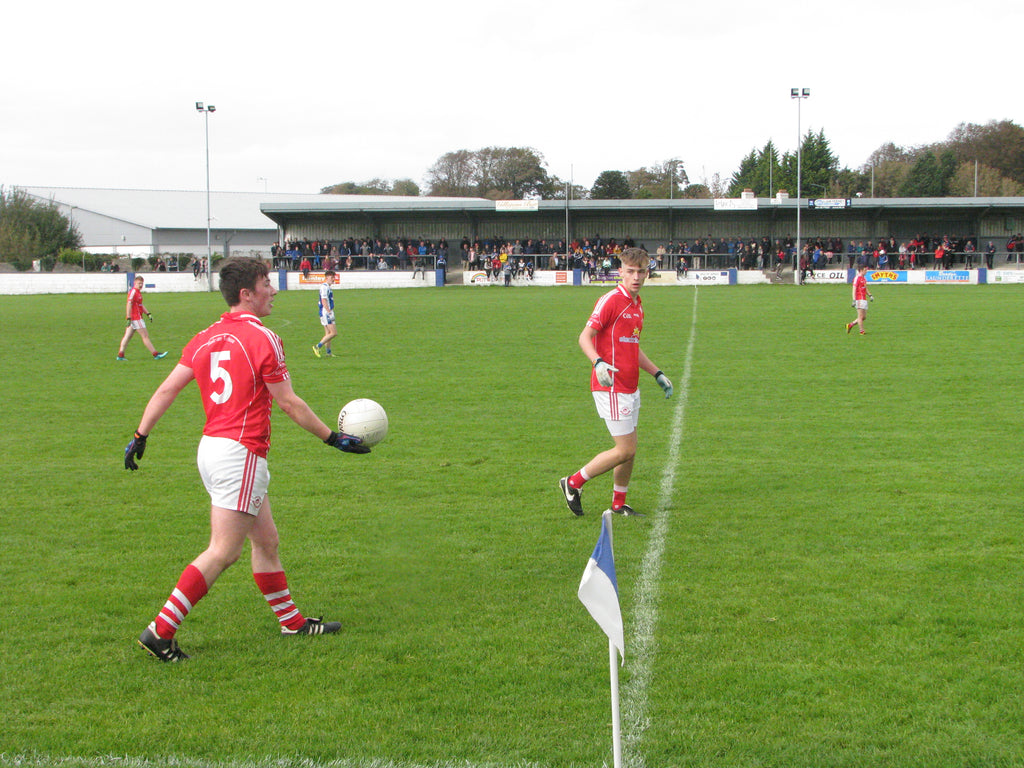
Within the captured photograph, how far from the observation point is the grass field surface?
154 inches

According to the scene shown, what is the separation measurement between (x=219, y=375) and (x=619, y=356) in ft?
11.1

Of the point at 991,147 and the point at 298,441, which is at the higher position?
the point at 991,147

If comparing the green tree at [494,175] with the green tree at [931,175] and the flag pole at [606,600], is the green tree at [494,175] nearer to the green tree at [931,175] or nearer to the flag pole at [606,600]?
the green tree at [931,175]

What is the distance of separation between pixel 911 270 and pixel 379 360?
1434 inches

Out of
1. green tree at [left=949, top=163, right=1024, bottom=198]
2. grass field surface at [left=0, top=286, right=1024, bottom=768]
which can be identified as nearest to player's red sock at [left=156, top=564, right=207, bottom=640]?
grass field surface at [left=0, top=286, right=1024, bottom=768]

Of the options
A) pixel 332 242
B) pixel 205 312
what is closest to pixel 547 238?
pixel 332 242

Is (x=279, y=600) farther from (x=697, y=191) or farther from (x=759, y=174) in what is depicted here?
(x=697, y=191)

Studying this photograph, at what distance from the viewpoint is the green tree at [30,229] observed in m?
69.9

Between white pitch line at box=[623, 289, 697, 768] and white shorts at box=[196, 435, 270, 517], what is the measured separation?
6.81ft

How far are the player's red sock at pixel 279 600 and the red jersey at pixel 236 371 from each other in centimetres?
77

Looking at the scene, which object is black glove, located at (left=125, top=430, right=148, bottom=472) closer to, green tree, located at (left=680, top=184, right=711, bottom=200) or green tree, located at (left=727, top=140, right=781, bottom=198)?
green tree, located at (left=727, top=140, right=781, bottom=198)

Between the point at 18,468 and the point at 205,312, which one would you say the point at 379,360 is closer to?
the point at 18,468

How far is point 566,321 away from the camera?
25656 mm

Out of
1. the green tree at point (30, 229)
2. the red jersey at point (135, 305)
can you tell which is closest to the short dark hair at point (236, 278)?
the red jersey at point (135, 305)
